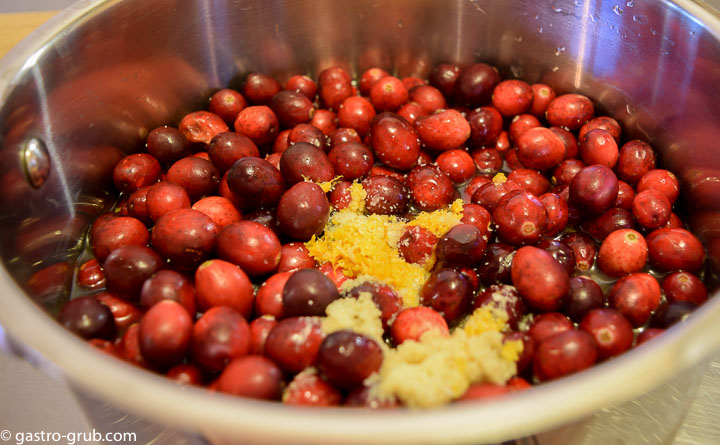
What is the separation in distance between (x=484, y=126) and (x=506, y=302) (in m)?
1.11

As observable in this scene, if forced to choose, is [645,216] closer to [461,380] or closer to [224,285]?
[461,380]

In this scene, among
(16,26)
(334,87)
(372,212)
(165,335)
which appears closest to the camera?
(165,335)

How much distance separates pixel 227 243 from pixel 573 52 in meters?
1.96

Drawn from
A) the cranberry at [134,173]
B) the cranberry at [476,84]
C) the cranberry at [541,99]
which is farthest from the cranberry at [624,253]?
the cranberry at [134,173]

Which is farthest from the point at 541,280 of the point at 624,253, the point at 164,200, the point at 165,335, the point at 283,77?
the point at 283,77

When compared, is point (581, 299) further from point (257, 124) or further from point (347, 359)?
point (257, 124)

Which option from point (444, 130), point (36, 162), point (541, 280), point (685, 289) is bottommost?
point (685, 289)

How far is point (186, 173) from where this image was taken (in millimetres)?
2520

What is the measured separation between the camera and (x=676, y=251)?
2.19 metres

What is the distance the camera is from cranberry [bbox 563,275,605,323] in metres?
2.00

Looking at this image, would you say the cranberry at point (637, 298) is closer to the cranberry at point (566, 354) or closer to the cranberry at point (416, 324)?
the cranberry at point (566, 354)

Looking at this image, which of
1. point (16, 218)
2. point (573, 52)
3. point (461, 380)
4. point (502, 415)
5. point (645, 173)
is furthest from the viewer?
point (573, 52)

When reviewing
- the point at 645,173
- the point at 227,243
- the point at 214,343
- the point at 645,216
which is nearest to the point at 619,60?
the point at 645,173

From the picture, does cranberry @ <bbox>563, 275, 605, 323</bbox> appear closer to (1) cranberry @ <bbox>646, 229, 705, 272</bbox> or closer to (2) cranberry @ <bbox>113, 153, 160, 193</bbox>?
(1) cranberry @ <bbox>646, 229, 705, 272</bbox>
